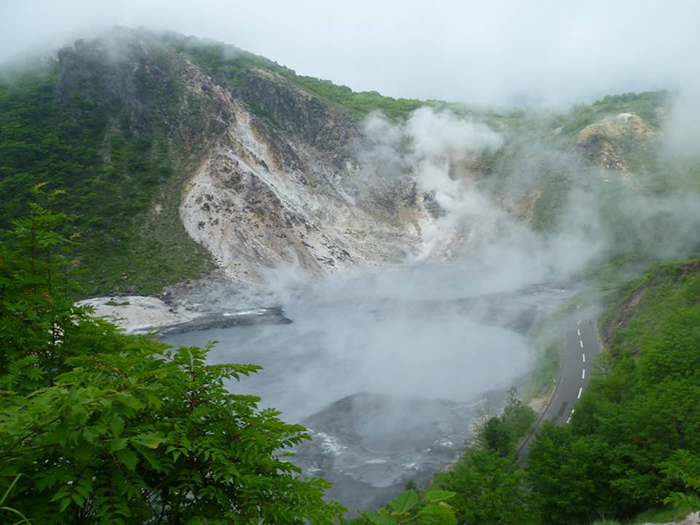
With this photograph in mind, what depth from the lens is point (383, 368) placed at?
33.2 meters

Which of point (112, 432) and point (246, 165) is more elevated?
point (246, 165)

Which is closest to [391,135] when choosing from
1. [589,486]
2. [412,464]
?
[412,464]

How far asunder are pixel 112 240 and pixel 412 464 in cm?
4167

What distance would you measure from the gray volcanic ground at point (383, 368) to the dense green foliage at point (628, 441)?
26.2 ft

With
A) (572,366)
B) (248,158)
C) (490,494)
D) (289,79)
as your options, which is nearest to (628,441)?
(490,494)

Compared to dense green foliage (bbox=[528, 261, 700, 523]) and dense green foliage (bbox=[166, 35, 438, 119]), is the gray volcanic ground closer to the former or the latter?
dense green foliage (bbox=[528, 261, 700, 523])

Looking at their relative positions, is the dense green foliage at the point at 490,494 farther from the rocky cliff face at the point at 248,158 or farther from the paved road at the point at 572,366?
the rocky cliff face at the point at 248,158

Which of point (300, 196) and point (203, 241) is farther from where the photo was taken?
point (300, 196)

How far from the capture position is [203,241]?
52.4 m

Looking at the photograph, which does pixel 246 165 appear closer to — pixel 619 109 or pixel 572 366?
pixel 572 366

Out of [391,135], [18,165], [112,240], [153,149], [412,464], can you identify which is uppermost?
[391,135]

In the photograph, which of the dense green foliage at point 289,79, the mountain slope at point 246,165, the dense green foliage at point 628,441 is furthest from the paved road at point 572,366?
the dense green foliage at point 289,79

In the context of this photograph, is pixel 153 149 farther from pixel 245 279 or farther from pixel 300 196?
pixel 245 279

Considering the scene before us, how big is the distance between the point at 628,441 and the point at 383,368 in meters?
20.2
